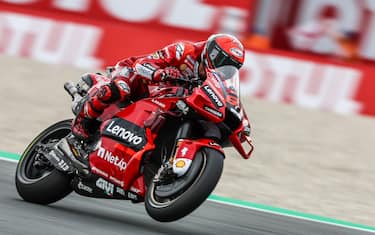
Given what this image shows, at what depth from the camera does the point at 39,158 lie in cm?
699

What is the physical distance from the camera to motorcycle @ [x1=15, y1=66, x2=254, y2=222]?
5898mm

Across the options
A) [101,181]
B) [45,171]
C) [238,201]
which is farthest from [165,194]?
[238,201]

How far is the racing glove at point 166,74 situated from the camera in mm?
6367

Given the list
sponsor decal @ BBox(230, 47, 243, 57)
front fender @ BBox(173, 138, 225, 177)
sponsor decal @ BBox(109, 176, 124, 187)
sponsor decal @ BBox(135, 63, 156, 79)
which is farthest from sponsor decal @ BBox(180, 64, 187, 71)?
sponsor decal @ BBox(109, 176, 124, 187)

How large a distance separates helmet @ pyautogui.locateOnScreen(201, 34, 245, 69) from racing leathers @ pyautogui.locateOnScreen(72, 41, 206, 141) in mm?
159

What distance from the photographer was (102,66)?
15.0m

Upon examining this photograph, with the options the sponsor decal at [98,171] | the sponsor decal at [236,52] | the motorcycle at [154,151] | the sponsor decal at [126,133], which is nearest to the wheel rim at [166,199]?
the motorcycle at [154,151]

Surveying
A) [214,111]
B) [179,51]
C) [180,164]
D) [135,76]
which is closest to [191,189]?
[180,164]

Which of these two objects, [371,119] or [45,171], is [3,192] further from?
[371,119]

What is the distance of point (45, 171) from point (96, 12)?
8.71 m

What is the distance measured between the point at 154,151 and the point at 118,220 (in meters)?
0.60

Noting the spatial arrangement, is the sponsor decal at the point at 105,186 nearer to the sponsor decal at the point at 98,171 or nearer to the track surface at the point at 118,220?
the sponsor decal at the point at 98,171

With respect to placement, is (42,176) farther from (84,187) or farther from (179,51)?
(179,51)

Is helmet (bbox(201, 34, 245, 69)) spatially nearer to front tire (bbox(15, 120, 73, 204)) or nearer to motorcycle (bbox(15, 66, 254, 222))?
motorcycle (bbox(15, 66, 254, 222))
